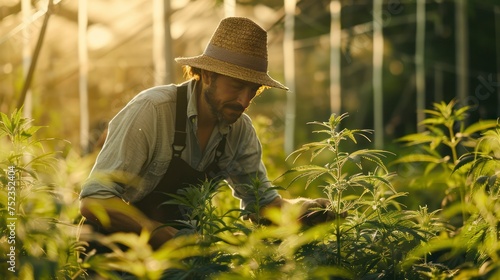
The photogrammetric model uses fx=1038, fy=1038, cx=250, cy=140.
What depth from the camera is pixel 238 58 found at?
480cm

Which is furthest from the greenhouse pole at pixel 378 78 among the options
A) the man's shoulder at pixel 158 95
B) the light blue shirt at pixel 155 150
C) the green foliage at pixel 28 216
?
the green foliage at pixel 28 216

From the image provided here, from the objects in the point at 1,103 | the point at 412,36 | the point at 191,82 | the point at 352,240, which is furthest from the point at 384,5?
the point at 352,240

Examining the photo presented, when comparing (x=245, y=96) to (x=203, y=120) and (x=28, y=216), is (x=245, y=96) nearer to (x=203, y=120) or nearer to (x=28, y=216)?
(x=203, y=120)

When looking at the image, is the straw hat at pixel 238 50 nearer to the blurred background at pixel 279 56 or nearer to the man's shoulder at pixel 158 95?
the man's shoulder at pixel 158 95

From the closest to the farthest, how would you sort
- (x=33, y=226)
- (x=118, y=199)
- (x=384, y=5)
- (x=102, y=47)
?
(x=33, y=226)
(x=118, y=199)
(x=102, y=47)
(x=384, y=5)

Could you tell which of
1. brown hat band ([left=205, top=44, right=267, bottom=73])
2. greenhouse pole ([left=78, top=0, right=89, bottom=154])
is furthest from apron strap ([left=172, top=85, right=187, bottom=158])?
greenhouse pole ([left=78, top=0, right=89, bottom=154])

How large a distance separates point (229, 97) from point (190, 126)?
0.98ft

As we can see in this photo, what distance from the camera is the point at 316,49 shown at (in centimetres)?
1770

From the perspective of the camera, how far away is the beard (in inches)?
184

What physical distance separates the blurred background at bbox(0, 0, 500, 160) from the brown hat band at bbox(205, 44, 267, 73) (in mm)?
2378

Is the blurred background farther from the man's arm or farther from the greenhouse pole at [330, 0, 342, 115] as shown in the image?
the man's arm

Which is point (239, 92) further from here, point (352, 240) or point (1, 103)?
point (1, 103)

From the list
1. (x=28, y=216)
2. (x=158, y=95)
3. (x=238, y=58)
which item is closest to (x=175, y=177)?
(x=158, y=95)

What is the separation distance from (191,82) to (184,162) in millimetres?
408
